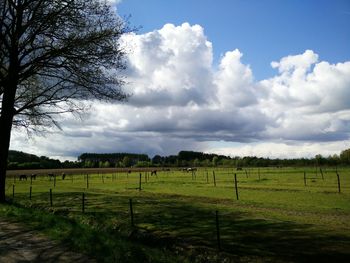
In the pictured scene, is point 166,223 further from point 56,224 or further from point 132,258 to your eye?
point 132,258

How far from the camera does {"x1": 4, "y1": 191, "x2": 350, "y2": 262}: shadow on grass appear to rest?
1256cm

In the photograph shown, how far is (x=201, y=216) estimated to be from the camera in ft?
68.7

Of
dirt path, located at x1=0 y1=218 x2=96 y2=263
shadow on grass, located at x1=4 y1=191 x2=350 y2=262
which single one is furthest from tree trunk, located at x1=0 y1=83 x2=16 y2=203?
dirt path, located at x1=0 y1=218 x2=96 y2=263

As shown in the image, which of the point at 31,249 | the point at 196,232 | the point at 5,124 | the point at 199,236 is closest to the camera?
the point at 31,249

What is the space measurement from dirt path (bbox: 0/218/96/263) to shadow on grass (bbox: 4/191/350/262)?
59 cm

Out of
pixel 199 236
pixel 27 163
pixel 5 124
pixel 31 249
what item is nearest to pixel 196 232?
pixel 199 236

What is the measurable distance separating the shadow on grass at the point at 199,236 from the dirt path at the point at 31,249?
59 centimetres

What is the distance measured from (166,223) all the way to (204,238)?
3760 mm

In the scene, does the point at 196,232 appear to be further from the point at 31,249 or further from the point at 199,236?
the point at 31,249

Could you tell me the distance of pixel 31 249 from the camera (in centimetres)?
1134

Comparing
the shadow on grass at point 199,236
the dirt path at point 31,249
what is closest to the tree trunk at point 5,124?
A: the shadow on grass at point 199,236

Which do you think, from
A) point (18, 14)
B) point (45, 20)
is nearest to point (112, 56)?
point (45, 20)

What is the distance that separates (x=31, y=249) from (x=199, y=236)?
6.52 m

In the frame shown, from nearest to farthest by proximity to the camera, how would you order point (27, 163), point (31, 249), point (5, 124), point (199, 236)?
point (31, 249) → point (199, 236) → point (5, 124) → point (27, 163)
